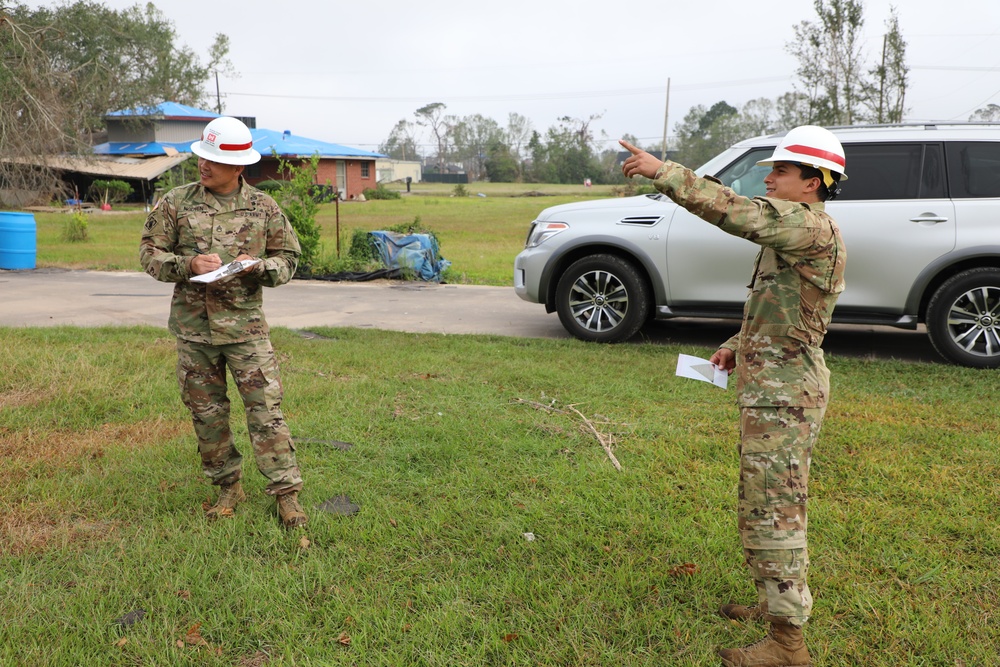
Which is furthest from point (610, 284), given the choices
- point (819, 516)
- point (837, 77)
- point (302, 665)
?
point (837, 77)

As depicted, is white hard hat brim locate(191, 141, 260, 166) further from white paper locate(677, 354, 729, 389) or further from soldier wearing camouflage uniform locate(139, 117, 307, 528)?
white paper locate(677, 354, 729, 389)

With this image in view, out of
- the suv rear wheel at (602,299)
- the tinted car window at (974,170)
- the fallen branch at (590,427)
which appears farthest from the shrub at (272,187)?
the tinted car window at (974,170)

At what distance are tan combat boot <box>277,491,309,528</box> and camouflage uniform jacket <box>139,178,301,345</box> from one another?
2.49ft

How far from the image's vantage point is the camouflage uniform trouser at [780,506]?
280 cm

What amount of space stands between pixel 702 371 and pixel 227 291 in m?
2.17

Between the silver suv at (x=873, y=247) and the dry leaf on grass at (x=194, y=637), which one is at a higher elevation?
the silver suv at (x=873, y=247)

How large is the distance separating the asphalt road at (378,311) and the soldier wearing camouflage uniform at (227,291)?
15.7 feet

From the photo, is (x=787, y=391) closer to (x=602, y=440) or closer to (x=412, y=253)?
(x=602, y=440)

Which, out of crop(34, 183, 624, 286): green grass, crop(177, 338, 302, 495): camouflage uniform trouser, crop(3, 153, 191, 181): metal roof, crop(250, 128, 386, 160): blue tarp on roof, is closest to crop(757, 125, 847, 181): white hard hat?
crop(177, 338, 302, 495): camouflage uniform trouser

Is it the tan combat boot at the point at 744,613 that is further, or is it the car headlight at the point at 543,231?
the car headlight at the point at 543,231

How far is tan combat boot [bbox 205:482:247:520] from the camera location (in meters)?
3.99

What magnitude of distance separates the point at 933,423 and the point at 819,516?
76.3 inches

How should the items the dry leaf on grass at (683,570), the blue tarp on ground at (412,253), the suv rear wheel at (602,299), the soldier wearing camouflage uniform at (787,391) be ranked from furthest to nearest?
the blue tarp on ground at (412,253) < the suv rear wheel at (602,299) < the dry leaf on grass at (683,570) < the soldier wearing camouflage uniform at (787,391)

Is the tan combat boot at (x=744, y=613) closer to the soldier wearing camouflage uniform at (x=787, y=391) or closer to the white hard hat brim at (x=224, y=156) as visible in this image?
the soldier wearing camouflage uniform at (x=787, y=391)
